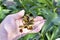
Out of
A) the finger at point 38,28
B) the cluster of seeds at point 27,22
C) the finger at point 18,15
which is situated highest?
the finger at point 18,15

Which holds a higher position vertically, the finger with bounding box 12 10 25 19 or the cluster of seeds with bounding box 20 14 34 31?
the finger with bounding box 12 10 25 19

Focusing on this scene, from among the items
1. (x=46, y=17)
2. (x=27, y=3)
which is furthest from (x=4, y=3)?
(x=46, y=17)

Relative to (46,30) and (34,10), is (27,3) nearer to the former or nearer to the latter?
(34,10)

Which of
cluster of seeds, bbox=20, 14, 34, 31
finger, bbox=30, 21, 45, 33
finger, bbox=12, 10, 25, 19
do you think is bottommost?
finger, bbox=30, 21, 45, 33

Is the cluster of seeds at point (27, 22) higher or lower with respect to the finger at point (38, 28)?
higher
